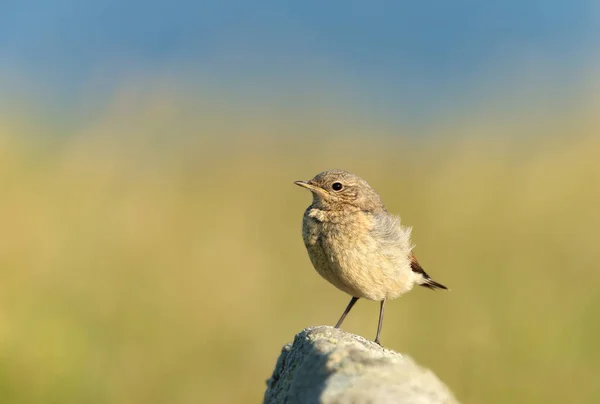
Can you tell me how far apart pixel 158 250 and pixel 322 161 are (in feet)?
10.5

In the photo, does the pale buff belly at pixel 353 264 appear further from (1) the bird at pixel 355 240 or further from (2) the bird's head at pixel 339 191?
(2) the bird's head at pixel 339 191

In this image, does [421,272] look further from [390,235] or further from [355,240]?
[355,240]

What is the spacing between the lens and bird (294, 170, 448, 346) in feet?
17.9

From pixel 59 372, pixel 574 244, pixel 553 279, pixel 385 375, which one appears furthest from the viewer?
pixel 574 244

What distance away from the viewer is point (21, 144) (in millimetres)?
10539

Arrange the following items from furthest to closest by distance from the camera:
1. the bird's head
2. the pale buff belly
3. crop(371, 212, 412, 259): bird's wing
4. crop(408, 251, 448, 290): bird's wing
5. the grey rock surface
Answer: crop(408, 251, 448, 290): bird's wing, the bird's head, crop(371, 212, 412, 259): bird's wing, the pale buff belly, the grey rock surface

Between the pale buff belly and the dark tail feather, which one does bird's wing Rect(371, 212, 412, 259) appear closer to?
the pale buff belly

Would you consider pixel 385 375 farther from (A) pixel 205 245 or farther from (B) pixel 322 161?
(B) pixel 322 161

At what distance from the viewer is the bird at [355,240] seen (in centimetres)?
544

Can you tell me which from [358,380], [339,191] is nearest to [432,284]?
[339,191]

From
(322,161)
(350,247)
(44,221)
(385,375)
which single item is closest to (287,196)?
(322,161)

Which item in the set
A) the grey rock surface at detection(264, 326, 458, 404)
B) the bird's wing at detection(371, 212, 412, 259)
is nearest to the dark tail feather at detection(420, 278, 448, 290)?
the bird's wing at detection(371, 212, 412, 259)

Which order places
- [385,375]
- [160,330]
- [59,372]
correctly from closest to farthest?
[385,375]
[59,372]
[160,330]

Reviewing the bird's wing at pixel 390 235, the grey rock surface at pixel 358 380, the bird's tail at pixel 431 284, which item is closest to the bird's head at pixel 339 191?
the bird's wing at pixel 390 235
